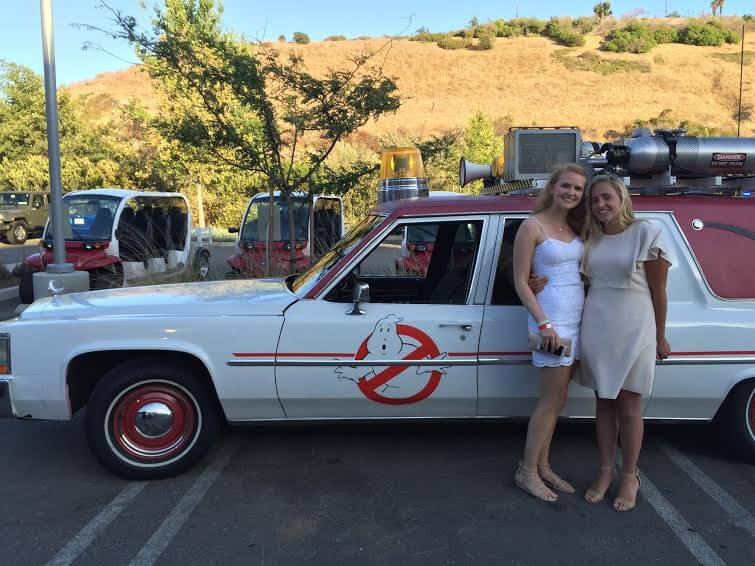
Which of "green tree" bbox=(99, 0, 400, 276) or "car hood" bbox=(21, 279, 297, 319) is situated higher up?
"green tree" bbox=(99, 0, 400, 276)

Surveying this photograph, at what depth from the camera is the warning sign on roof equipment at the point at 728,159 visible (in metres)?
3.79

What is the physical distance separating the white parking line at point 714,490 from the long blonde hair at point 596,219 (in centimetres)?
154

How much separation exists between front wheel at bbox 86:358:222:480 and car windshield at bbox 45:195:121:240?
727cm

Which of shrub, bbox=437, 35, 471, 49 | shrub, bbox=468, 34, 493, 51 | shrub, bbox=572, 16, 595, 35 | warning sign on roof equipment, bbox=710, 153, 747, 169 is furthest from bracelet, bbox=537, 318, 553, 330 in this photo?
shrub, bbox=572, 16, 595, 35

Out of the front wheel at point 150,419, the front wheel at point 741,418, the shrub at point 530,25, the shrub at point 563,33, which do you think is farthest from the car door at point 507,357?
the shrub at point 530,25

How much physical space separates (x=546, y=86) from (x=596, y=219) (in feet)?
211

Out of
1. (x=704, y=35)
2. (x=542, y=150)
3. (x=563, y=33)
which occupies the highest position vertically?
(x=563, y=33)

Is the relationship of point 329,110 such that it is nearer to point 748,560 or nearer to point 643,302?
point 643,302

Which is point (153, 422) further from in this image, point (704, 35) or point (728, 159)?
point (704, 35)

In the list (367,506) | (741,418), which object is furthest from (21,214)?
(741,418)

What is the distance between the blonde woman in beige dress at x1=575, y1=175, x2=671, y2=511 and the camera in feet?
10.1

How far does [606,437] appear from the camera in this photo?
3.42 meters

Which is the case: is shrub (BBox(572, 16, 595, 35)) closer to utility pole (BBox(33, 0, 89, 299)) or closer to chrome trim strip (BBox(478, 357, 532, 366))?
utility pole (BBox(33, 0, 89, 299))

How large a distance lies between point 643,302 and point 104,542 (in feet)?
9.51
